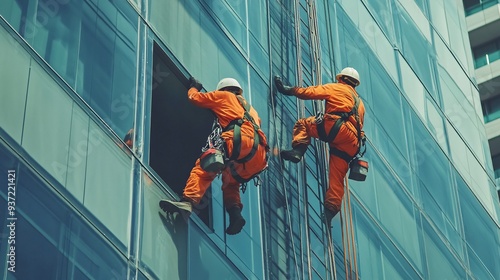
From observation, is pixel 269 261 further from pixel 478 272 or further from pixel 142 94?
pixel 478 272

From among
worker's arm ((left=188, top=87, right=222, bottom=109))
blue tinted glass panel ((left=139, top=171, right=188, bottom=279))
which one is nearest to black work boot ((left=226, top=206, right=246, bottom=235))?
blue tinted glass panel ((left=139, top=171, right=188, bottom=279))

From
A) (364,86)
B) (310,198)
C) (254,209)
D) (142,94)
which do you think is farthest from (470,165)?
(142,94)

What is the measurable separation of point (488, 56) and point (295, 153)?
31746 mm

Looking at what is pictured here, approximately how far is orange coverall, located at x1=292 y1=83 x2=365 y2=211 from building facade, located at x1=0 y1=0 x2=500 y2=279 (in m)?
0.36

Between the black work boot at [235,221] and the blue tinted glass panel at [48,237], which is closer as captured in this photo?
the blue tinted glass panel at [48,237]

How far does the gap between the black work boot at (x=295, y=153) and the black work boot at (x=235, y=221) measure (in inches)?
77.7

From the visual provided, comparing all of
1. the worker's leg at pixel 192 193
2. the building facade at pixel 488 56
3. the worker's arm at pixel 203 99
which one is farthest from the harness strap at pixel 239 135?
the building facade at pixel 488 56

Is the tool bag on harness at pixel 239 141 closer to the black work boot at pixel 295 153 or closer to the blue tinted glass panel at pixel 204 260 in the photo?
the blue tinted glass panel at pixel 204 260

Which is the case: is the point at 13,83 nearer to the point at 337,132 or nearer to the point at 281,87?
the point at 337,132

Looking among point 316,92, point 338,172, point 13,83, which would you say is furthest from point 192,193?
point 338,172

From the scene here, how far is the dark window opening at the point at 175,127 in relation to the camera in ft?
43.0

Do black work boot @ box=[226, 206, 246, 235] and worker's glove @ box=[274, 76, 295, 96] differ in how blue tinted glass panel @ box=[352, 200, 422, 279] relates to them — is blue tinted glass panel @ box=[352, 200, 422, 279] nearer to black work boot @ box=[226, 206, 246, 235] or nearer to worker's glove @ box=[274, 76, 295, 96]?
worker's glove @ box=[274, 76, 295, 96]

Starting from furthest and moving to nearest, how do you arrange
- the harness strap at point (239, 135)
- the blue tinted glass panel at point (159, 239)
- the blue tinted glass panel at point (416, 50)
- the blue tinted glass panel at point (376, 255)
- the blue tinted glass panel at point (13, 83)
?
the blue tinted glass panel at point (416, 50), the blue tinted glass panel at point (376, 255), the harness strap at point (239, 135), the blue tinted glass panel at point (159, 239), the blue tinted glass panel at point (13, 83)

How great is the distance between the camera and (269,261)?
13.7m
